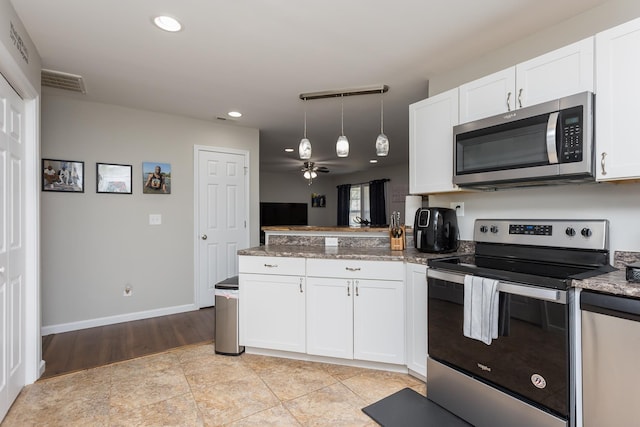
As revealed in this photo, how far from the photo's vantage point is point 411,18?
2.00 meters

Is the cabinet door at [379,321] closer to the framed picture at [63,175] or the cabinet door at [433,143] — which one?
the cabinet door at [433,143]

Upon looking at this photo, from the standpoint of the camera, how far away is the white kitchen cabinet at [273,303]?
2.56 m

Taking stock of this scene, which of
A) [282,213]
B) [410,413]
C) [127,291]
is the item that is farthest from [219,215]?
[282,213]

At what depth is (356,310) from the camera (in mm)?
2414

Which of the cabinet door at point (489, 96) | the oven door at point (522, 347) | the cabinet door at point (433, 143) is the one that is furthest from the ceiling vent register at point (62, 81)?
the oven door at point (522, 347)

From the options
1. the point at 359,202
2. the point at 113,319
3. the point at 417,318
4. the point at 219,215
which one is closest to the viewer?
the point at 417,318

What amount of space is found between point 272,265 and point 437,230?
130 centimetres

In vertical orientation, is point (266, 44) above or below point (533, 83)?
above

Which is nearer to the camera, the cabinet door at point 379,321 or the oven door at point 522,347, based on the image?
the oven door at point 522,347

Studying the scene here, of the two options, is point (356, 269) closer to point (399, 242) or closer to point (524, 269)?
point (399, 242)

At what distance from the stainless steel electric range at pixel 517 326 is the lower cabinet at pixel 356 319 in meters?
0.30

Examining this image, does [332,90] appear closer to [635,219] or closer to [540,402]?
[635,219]

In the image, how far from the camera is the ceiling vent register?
9.03 feet

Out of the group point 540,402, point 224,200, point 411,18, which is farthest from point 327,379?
point 224,200
